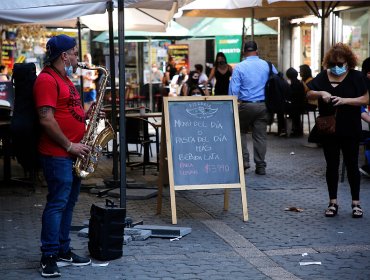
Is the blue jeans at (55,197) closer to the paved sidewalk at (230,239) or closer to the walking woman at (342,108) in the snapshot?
the paved sidewalk at (230,239)

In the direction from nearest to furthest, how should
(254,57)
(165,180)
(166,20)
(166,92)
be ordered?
(165,180)
(254,57)
(166,20)
(166,92)

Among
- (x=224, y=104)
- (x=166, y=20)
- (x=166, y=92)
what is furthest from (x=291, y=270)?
(x=166, y=92)

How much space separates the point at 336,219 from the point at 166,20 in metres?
6.14

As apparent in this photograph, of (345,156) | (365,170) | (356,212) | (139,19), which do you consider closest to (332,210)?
(356,212)

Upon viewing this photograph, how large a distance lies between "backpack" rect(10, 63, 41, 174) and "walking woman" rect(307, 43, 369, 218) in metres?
3.49

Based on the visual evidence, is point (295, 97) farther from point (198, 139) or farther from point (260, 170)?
point (198, 139)

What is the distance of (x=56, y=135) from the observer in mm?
6090

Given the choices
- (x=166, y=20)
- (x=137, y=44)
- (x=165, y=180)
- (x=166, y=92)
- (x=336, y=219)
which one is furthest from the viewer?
(x=137, y=44)

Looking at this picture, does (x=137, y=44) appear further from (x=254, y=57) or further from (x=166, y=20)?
(x=254, y=57)

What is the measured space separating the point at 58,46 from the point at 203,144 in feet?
8.99

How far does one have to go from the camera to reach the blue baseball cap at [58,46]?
20.7ft

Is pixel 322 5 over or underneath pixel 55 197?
over

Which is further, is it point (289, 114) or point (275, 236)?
point (289, 114)

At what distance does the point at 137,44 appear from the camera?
2773cm
